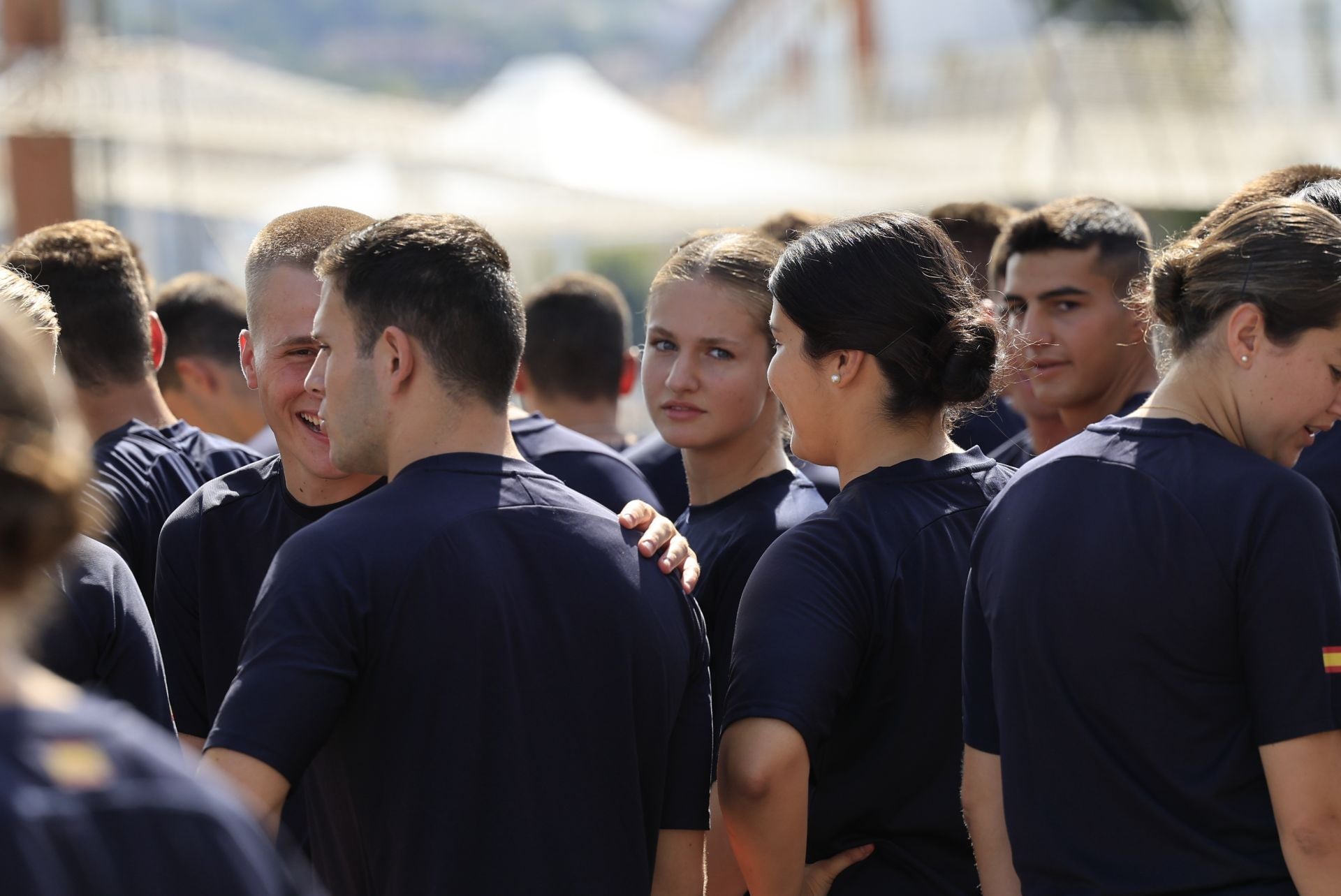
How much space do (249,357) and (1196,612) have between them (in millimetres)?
2112

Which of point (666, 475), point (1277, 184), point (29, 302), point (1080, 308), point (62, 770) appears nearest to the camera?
point (62, 770)

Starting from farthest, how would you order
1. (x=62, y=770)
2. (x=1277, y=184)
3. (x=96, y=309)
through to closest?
(x=96, y=309), (x=1277, y=184), (x=62, y=770)

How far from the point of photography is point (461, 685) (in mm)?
2041

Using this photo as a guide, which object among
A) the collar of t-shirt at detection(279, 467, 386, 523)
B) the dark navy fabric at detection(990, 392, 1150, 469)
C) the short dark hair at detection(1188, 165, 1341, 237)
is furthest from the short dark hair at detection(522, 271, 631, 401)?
the short dark hair at detection(1188, 165, 1341, 237)

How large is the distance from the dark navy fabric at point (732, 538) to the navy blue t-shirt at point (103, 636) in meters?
1.01

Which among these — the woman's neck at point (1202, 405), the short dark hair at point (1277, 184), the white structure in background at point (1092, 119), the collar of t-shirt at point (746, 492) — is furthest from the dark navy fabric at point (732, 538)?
the white structure in background at point (1092, 119)

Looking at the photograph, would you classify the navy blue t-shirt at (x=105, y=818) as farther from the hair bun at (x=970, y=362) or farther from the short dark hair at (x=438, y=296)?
the hair bun at (x=970, y=362)

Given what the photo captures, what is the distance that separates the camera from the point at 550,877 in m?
2.08

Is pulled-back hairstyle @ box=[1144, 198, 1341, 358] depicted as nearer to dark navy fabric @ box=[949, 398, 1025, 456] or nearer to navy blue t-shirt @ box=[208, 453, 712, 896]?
navy blue t-shirt @ box=[208, 453, 712, 896]

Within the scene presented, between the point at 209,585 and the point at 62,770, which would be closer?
the point at 62,770

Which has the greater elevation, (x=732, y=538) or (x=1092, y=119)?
(x=1092, y=119)

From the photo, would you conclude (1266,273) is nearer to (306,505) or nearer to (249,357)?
(306,505)

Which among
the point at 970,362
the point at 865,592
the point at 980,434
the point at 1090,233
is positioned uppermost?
the point at 1090,233

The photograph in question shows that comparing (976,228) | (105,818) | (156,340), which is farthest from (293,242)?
(976,228)
